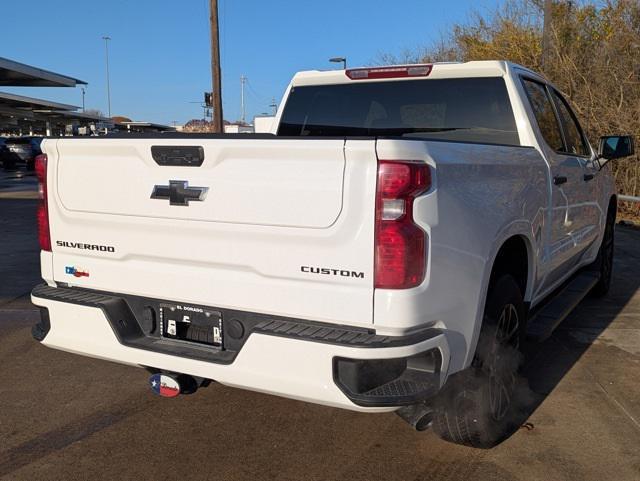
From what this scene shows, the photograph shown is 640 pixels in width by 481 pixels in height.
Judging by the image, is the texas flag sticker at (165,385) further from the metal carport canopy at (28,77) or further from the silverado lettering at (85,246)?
the metal carport canopy at (28,77)

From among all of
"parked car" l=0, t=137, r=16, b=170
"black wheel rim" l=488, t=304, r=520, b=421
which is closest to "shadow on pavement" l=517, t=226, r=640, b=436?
"black wheel rim" l=488, t=304, r=520, b=421

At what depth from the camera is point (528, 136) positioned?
149 inches

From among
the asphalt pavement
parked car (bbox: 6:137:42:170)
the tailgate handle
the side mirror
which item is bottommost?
the asphalt pavement

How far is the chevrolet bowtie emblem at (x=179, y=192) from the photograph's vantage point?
2732mm

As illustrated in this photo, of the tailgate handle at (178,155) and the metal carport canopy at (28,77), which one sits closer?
the tailgate handle at (178,155)

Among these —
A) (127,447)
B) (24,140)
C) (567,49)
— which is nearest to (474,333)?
(127,447)

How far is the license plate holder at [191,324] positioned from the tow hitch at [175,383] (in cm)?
21

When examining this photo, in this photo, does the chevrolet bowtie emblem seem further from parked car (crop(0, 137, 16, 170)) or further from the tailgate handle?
parked car (crop(0, 137, 16, 170))

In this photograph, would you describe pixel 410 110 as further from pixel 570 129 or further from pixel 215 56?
pixel 215 56

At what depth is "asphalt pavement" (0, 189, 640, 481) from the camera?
3072 millimetres

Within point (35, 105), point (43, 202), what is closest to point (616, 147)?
point (43, 202)

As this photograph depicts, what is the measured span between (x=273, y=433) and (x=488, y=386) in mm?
1222

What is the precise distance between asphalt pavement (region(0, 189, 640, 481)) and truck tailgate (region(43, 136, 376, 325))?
2.99ft

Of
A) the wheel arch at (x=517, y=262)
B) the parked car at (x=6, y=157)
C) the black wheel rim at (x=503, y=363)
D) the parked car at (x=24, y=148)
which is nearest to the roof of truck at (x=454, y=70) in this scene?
the wheel arch at (x=517, y=262)
